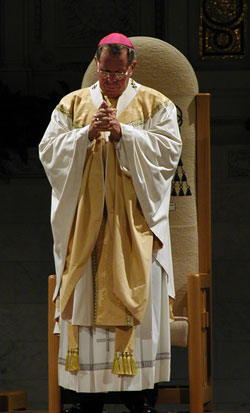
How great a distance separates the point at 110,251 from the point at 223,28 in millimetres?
2776

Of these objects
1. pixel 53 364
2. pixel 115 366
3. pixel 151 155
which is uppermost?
pixel 151 155

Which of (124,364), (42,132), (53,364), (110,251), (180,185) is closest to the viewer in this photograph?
(124,364)

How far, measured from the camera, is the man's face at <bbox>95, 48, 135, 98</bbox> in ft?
13.5

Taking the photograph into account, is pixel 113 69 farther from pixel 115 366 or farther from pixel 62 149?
pixel 115 366

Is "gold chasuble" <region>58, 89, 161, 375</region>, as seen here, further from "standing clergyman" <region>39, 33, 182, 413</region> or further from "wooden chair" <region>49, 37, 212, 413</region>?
"wooden chair" <region>49, 37, 212, 413</region>

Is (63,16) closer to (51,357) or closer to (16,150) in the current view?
(16,150)

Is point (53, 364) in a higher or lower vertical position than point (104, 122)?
lower

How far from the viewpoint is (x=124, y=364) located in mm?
3961

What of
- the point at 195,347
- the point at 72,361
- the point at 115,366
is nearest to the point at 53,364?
the point at 72,361

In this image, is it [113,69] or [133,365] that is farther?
[113,69]

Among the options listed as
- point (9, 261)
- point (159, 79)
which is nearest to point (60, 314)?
point (159, 79)

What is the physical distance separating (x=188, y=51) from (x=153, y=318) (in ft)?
8.76

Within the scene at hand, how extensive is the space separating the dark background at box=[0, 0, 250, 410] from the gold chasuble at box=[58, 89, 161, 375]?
2211 mm

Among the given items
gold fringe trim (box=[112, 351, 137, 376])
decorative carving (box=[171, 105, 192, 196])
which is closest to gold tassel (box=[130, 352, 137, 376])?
gold fringe trim (box=[112, 351, 137, 376])
